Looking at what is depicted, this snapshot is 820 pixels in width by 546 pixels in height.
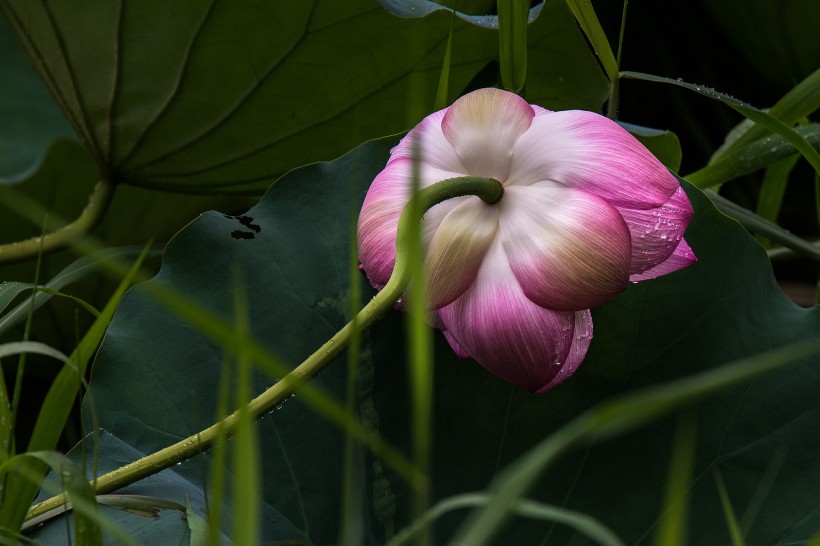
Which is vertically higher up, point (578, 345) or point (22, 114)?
point (578, 345)

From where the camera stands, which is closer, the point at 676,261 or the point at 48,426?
the point at 48,426

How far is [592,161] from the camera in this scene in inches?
24.3

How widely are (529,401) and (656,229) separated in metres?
0.19

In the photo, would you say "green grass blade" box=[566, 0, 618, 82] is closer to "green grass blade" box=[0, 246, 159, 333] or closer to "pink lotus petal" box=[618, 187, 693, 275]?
"pink lotus petal" box=[618, 187, 693, 275]

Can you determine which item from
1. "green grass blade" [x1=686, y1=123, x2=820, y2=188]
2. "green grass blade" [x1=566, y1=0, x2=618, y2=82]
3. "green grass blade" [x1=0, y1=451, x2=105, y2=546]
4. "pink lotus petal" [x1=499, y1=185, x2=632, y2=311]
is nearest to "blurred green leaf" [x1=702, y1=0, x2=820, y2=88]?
"green grass blade" [x1=686, y1=123, x2=820, y2=188]

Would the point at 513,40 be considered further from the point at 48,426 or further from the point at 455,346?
the point at 48,426

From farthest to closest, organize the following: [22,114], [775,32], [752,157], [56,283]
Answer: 1. [22,114]
2. [775,32]
3. [752,157]
4. [56,283]

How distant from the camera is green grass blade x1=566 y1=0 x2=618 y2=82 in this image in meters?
0.76

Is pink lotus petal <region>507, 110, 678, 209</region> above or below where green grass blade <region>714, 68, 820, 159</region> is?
above

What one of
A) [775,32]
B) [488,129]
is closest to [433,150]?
[488,129]

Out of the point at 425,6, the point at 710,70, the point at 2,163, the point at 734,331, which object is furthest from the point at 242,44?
the point at 710,70

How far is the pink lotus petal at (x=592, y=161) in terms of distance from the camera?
61cm

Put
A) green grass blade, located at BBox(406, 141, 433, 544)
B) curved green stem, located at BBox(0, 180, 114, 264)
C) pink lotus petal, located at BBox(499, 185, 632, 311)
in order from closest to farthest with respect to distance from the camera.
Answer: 1. green grass blade, located at BBox(406, 141, 433, 544)
2. pink lotus petal, located at BBox(499, 185, 632, 311)
3. curved green stem, located at BBox(0, 180, 114, 264)

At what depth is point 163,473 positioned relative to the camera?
0.70m
